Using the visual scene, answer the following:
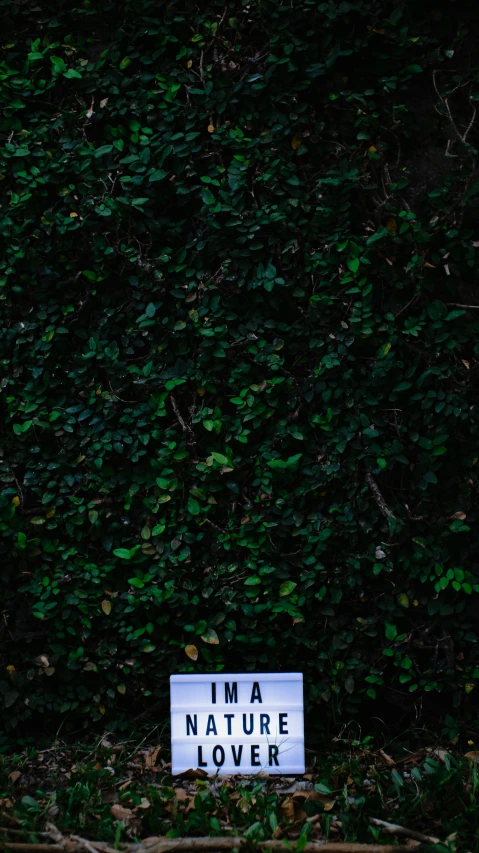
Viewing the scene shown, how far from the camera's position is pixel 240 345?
2518 mm

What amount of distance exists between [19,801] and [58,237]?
1.95 meters

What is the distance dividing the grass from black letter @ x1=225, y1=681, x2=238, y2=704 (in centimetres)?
26

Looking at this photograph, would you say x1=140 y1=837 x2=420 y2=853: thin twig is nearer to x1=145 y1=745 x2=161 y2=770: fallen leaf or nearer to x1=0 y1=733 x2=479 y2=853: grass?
x1=0 y1=733 x2=479 y2=853: grass

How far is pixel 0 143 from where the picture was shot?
8.41ft

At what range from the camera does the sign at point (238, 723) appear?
2387 mm

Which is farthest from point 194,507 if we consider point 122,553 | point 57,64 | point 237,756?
point 57,64

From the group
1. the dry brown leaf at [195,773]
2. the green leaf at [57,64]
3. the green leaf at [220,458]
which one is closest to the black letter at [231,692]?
the dry brown leaf at [195,773]

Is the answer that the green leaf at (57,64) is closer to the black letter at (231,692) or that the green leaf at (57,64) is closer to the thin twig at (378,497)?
the thin twig at (378,497)

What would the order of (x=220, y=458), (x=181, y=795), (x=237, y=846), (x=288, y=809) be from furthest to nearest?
1. (x=220, y=458)
2. (x=181, y=795)
3. (x=288, y=809)
4. (x=237, y=846)

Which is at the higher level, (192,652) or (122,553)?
(122,553)

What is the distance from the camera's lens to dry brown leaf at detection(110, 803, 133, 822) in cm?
211

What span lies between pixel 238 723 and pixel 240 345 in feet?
4.43

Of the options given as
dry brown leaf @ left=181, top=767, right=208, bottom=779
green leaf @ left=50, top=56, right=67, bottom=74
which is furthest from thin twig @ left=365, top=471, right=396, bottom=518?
green leaf @ left=50, top=56, right=67, bottom=74

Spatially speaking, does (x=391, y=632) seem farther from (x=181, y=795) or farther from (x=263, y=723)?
(x=181, y=795)
